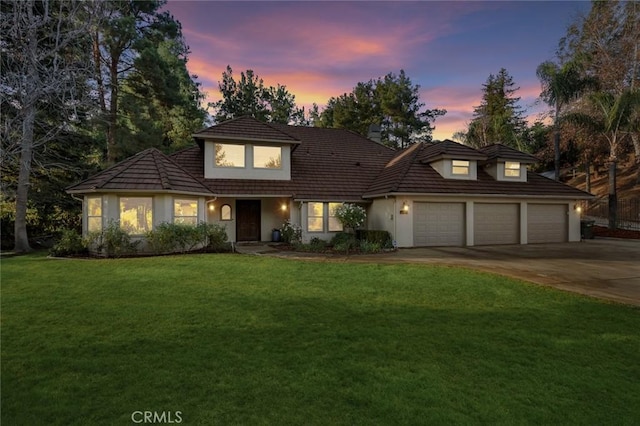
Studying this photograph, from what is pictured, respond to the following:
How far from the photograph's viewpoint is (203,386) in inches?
128

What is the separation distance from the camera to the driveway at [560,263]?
7246mm

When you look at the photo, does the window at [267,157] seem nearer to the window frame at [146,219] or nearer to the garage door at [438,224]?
the window frame at [146,219]

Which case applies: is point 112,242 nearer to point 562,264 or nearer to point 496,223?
point 562,264

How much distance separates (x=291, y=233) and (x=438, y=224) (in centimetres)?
686

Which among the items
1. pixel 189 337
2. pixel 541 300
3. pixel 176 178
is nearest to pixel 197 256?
pixel 176 178

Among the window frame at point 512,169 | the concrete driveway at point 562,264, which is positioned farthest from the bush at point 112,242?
the window frame at point 512,169

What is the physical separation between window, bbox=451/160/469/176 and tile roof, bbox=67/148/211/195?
11.7 m

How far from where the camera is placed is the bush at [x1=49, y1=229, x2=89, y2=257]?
1198cm

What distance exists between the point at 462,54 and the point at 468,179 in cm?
640

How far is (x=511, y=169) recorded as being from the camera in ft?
57.6

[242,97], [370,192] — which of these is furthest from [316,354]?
[242,97]

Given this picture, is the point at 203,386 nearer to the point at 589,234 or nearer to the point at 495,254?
the point at 495,254

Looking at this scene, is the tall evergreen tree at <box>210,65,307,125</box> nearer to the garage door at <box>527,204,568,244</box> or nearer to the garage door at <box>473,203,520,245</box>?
the garage door at <box>473,203,520,245</box>

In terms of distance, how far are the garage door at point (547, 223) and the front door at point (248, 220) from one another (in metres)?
13.8
